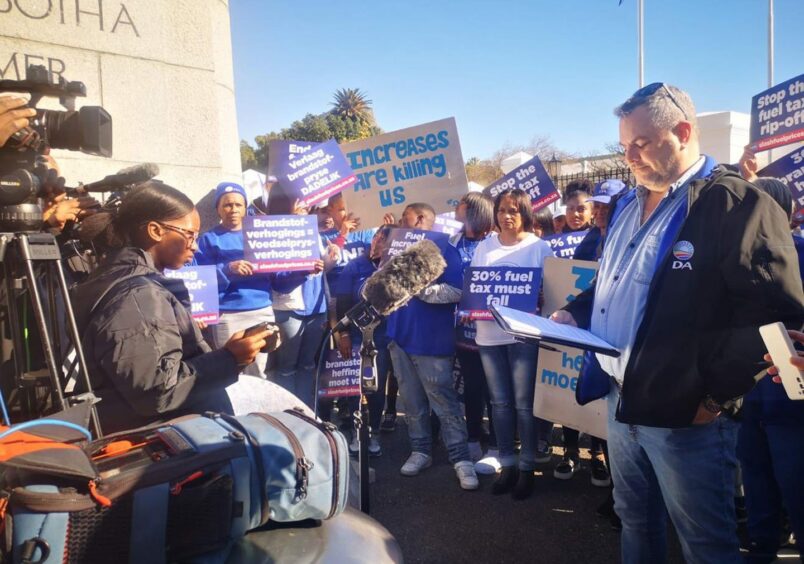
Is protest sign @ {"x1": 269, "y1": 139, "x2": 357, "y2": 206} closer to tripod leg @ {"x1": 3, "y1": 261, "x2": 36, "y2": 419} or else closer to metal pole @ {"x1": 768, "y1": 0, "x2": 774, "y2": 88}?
tripod leg @ {"x1": 3, "y1": 261, "x2": 36, "y2": 419}

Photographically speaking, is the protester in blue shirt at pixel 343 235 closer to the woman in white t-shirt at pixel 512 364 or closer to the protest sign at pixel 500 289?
the protest sign at pixel 500 289

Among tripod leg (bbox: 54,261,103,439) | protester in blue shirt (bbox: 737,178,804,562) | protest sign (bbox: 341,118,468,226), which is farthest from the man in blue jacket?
protest sign (bbox: 341,118,468,226)

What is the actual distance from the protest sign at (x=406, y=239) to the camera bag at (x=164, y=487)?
9.06ft

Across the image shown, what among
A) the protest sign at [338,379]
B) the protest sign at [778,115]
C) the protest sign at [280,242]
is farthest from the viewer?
the protest sign at [778,115]

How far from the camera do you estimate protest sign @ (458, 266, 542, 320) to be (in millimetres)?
3898

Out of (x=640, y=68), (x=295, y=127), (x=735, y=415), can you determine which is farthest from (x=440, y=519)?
(x=295, y=127)

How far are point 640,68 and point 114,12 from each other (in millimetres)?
20667

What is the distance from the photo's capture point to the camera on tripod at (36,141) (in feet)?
6.41

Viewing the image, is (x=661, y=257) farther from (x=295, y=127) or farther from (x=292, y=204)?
(x=295, y=127)

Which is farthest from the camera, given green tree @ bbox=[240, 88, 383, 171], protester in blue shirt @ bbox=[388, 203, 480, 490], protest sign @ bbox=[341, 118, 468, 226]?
green tree @ bbox=[240, 88, 383, 171]

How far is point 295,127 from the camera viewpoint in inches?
1592

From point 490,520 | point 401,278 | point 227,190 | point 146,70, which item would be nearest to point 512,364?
point 490,520

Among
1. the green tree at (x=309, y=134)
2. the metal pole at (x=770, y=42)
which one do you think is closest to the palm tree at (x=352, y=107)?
the green tree at (x=309, y=134)

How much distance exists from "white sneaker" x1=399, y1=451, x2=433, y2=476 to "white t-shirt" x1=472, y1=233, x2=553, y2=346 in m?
1.09
